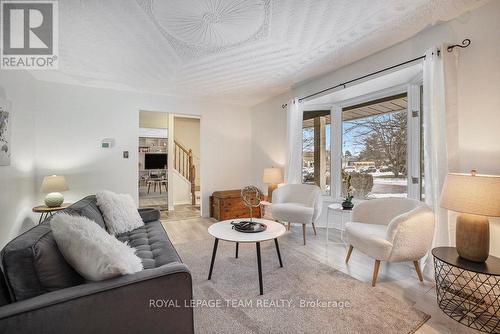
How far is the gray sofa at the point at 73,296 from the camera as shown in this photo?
1002 millimetres

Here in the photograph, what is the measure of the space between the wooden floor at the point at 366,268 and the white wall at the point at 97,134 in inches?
54.6

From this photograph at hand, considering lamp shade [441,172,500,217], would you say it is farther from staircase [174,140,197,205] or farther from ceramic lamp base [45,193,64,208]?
staircase [174,140,197,205]

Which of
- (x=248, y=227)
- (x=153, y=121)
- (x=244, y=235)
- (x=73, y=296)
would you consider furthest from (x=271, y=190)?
(x=153, y=121)

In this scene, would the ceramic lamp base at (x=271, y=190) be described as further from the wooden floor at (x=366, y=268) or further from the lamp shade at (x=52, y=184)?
the lamp shade at (x=52, y=184)

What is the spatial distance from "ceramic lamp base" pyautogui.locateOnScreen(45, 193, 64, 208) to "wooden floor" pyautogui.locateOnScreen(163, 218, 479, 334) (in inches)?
64.2

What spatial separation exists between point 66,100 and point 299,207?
4.18 metres

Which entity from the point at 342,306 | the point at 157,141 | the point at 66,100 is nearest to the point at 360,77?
the point at 342,306

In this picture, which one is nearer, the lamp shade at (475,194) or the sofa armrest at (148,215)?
the lamp shade at (475,194)

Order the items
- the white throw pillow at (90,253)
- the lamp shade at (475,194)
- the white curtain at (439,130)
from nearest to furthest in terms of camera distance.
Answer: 1. the white throw pillow at (90,253)
2. the lamp shade at (475,194)
3. the white curtain at (439,130)

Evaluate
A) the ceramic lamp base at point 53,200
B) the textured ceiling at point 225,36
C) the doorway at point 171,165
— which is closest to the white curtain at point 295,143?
the textured ceiling at point 225,36

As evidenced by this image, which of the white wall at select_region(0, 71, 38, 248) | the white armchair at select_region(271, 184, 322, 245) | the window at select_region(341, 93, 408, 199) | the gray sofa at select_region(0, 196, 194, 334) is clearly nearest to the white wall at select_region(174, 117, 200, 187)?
the white wall at select_region(0, 71, 38, 248)

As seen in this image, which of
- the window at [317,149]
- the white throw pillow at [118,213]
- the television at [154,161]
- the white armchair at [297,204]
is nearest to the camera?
the white throw pillow at [118,213]

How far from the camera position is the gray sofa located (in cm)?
100

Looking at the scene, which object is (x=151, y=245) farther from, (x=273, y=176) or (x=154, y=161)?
(x=154, y=161)
